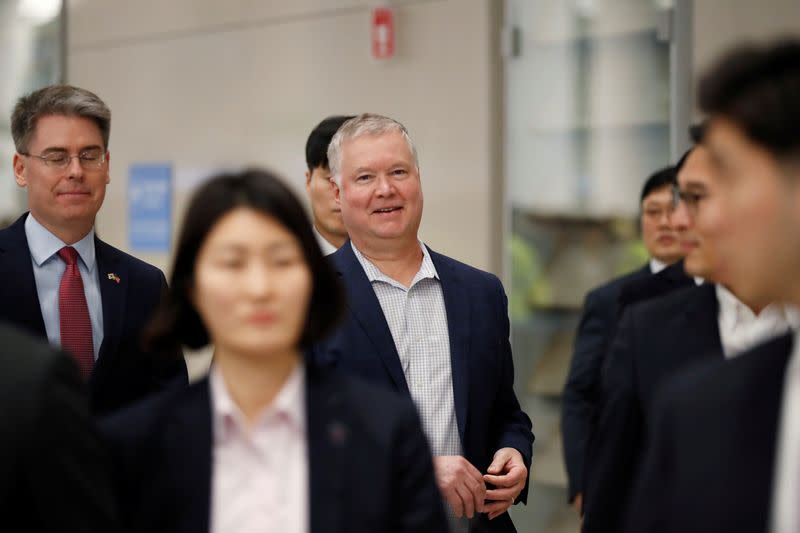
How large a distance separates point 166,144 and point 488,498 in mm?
4325

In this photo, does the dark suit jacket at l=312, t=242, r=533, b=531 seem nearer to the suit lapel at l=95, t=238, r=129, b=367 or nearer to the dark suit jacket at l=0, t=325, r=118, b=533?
the suit lapel at l=95, t=238, r=129, b=367

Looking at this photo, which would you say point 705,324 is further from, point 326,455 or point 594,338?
point 594,338

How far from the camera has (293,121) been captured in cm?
573

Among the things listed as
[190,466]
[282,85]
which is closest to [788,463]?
[190,466]

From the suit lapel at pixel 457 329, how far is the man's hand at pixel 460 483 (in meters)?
0.16

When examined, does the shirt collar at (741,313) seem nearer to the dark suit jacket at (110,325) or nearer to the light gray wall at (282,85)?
the dark suit jacket at (110,325)

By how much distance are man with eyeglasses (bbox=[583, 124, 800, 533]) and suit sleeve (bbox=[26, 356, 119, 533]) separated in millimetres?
1105

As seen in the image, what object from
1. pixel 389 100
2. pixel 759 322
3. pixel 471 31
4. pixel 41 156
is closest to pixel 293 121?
pixel 389 100

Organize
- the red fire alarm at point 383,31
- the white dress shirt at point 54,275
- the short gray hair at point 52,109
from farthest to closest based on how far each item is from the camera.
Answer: the red fire alarm at point 383,31 < the short gray hair at point 52,109 < the white dress shirt at point 54,275

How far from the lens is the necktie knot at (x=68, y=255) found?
2.81m

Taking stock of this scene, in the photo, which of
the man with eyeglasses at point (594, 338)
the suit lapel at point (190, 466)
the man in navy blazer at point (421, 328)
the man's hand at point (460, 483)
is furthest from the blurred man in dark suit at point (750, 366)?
the man with eyeglasses at point (594, 338)

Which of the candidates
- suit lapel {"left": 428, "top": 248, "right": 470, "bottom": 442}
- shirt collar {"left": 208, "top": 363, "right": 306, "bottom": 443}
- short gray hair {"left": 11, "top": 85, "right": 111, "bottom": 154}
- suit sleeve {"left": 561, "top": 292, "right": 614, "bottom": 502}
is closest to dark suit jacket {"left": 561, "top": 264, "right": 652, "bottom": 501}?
suit sleeve {"left": 561, "top": 292, "right": 614, "bottom": 502}

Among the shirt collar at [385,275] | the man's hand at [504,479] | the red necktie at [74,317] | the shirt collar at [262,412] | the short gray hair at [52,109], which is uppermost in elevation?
the short gray hair at [52,109]

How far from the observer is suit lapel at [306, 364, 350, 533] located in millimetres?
1535
